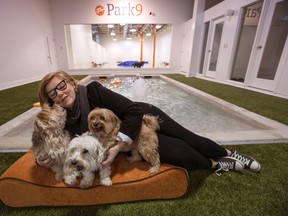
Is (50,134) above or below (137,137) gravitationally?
above

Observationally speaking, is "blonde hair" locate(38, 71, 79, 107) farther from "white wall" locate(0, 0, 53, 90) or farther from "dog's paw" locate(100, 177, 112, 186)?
"white wall" locate(0, 0, 53, 90)

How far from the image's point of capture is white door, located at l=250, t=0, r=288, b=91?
4.91m

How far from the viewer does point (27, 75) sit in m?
8.07

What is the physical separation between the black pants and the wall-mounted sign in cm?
1183

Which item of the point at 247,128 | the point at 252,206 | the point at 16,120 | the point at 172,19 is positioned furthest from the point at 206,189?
the point at 172,19

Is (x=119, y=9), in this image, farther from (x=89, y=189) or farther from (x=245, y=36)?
(x=89, y=189)

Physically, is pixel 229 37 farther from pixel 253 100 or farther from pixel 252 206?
pixel 252 206

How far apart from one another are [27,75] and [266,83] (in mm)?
10504

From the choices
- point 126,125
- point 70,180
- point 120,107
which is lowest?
point 70,180

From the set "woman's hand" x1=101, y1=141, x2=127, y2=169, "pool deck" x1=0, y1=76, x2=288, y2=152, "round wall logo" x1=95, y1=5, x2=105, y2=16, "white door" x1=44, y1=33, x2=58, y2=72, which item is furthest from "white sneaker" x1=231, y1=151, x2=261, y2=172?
"round wall logo" x1=95, y1=5, x2=105, y2=16

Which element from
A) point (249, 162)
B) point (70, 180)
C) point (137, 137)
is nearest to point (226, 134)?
point (249, 162)

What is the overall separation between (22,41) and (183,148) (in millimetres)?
9428

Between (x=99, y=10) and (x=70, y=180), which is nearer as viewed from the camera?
(x=70, y=180)

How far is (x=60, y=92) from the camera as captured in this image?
1.33 m
